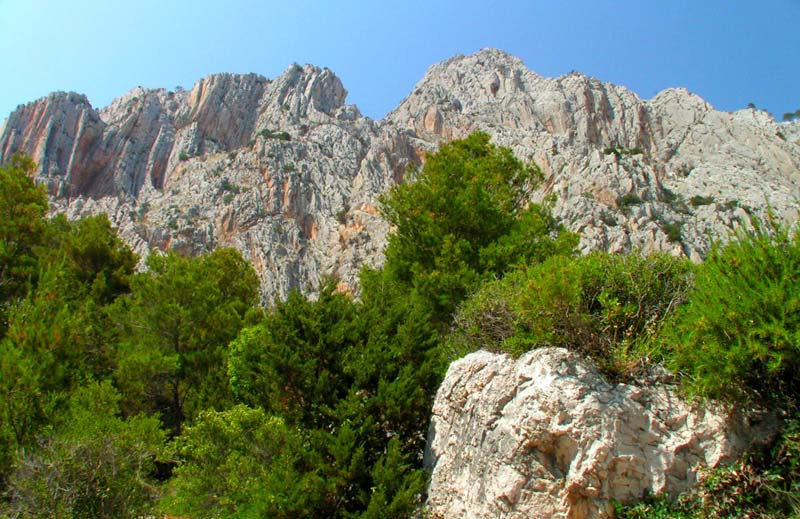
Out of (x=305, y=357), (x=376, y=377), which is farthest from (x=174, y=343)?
(x=376, y=377)

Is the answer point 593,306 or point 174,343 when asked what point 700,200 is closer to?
point 174,343

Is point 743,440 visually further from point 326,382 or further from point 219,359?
point 219,359

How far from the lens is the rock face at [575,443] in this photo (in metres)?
5.86

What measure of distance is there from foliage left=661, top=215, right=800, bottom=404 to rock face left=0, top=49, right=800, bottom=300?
121 ft

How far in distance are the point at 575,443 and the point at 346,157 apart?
57.3 meters

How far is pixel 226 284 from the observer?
24016 mm

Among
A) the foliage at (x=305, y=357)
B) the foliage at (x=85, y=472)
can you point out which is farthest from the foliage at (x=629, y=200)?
the foliage at (x=85, y=472)

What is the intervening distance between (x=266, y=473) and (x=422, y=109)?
67.7 m

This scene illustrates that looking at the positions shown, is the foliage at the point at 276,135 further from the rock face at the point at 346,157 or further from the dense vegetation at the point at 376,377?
the dense vegetation at the point at 376,377

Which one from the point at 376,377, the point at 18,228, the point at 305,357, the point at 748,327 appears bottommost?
the point at 376,377

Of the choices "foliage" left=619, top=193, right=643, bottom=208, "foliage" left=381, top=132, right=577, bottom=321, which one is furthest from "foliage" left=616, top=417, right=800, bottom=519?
"foliage" left=619, top=193, right=643, bottom=208

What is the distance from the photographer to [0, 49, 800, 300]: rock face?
49.8m

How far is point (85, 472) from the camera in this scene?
771 centimetres

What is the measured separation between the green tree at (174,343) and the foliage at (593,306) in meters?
8.81
